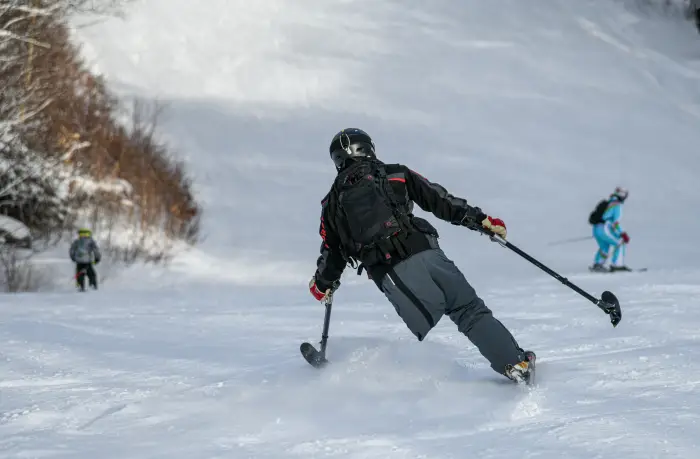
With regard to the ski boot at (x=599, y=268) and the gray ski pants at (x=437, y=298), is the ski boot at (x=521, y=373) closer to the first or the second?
the gray ski pants at (x=437, y=298)

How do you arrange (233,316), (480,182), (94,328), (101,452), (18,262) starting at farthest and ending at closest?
(480,182) < (18,262) < (233,316) < (94,328) < (101,452)

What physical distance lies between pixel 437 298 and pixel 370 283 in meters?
9.43

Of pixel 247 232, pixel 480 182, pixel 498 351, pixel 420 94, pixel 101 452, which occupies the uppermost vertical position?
pixel 420 94

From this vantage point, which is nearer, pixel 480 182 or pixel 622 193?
pixel 622 193

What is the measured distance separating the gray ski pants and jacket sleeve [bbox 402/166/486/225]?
241 millimetres

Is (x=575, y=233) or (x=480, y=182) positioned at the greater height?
(x=480, y=182)

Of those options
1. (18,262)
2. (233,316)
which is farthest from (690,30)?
(233,316)

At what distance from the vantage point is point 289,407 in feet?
13.5

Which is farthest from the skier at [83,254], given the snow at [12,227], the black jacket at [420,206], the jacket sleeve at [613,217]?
the black jacket at [420,206]

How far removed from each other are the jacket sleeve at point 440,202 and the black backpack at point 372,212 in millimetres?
157

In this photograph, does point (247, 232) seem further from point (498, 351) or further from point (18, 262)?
point (498, 351)

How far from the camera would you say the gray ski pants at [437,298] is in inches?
168

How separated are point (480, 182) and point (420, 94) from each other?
6.01 meters

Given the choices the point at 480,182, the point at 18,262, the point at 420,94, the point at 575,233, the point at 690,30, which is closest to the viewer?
the point at 18,262
